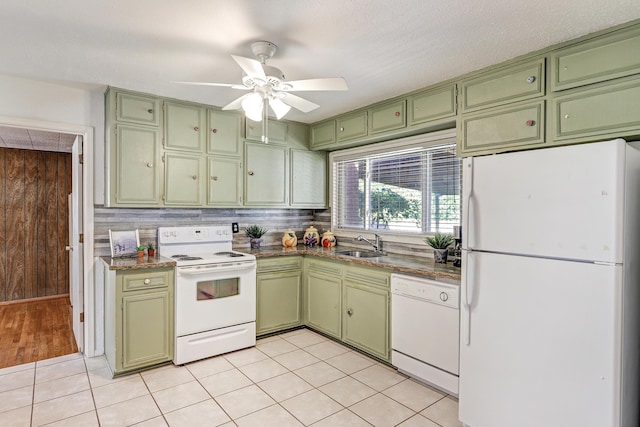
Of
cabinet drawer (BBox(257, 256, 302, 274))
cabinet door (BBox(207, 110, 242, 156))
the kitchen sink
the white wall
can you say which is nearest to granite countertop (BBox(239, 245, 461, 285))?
cabinet drawer (BBox(257, 256, 302, 274))

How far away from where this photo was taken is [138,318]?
290cm

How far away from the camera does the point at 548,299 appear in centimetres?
182

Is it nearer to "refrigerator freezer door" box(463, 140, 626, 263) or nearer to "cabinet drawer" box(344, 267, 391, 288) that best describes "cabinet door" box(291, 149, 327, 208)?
"cabinet drawer" box(344, 267, 391, 288)

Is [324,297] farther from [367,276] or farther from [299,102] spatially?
[299,102]

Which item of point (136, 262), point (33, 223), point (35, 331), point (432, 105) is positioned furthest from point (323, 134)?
point (33, 223)

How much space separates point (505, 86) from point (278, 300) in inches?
108

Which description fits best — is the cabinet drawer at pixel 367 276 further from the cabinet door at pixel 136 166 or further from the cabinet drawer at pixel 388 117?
the cabinet door at pixel 136 166

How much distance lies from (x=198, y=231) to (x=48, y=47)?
6.36 feet

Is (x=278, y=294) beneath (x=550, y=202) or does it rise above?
beneath

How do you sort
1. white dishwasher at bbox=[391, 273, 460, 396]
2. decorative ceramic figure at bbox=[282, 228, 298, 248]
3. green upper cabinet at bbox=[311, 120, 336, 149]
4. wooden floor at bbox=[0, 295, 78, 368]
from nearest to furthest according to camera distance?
white dishwasher at bbox=[391, 273, 460, 396] < wooden floor at bbox=[0, 295, 78, 368] < green upper cabinet at bbox=[311, 120, 336, 149] < decorative ceramic figure at bbox=[282, 228, 298, 248]

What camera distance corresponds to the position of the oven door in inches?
120

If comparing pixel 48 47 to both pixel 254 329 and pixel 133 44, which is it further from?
Result: pixel 254 329

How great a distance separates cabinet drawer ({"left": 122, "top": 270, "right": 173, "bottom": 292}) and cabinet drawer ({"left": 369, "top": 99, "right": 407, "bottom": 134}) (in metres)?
2.25

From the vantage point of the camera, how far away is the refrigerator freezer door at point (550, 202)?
5.40 ft
